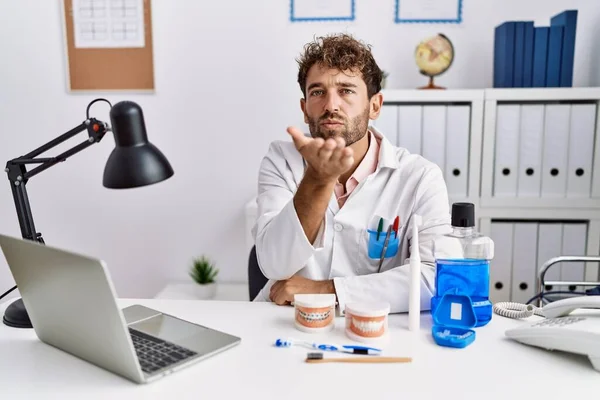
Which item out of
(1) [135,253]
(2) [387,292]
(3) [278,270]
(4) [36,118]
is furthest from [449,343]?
(4) [36,118]

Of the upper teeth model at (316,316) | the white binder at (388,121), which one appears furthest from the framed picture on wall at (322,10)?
the upper teeth model at (316,316)

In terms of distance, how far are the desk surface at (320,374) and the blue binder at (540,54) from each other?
55.0 inches

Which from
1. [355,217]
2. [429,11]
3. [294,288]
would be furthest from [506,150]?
[294,288]

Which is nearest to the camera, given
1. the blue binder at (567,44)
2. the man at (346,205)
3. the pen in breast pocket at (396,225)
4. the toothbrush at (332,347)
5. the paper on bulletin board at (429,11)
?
the toothbrush at (332,347)

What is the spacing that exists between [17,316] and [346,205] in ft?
2.75

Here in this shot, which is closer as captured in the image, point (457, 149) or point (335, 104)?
point (335, 104)

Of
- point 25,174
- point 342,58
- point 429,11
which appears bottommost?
point 25,174

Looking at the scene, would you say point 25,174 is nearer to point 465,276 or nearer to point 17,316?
point 17,316

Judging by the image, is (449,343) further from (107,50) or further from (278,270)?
(107,50)

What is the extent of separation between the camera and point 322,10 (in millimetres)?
2414

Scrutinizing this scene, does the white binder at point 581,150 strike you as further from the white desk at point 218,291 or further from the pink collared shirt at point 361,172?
the white desk at point 218,291

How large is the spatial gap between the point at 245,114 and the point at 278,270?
1334 millimetres

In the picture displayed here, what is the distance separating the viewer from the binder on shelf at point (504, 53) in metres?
2.14

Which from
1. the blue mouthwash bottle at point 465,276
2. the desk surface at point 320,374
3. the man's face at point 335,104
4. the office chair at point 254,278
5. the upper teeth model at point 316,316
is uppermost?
the man's face at point 335,104
